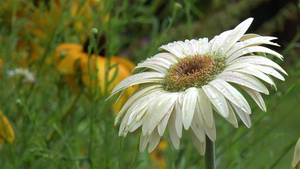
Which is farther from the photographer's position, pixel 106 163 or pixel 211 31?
pixel 211 31

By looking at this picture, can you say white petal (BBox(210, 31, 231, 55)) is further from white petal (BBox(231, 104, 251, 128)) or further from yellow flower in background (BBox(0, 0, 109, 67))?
yellow flower in background (BBox(0, 0, 109, 67))

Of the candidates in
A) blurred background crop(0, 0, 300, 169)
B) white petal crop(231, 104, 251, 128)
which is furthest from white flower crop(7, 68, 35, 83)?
white petal crop(231, 104, 251, 128)

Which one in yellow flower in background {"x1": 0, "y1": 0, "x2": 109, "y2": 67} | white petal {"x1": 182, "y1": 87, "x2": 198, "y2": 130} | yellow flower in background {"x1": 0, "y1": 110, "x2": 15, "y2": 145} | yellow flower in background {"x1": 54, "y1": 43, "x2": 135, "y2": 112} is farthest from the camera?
yellow flower in background {"x1": 0, "y1": 0, "x2": 109, "y2": 67}

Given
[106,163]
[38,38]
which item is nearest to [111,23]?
[106,163]

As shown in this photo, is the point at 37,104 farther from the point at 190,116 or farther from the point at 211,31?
the point at 190,116

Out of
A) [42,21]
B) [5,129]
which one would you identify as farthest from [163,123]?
[42,21]

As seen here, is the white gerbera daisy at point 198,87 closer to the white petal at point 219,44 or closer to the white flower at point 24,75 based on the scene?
the white petal at point 219,44
